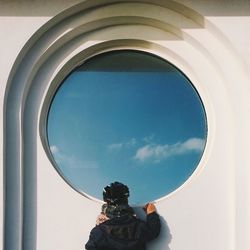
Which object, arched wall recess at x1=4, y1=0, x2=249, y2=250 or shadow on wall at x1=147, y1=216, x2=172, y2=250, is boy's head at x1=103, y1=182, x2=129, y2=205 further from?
shadow on wall at x1=147, y1=216, x2=172, y2=250

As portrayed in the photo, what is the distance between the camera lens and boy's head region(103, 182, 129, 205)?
4105 mm

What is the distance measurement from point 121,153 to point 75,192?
45cm

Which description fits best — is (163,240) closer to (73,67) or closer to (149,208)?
(149,208)

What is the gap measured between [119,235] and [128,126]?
844 millimetres

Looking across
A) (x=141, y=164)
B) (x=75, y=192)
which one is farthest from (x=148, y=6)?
(x=75, y=192)

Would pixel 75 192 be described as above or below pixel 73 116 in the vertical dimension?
below

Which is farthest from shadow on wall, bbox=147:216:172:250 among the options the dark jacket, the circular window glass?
the circular window glass

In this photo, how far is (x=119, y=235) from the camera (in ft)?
13.1

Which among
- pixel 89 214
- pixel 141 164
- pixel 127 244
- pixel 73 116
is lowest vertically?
pixel 127 244

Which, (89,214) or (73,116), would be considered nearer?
(89,214)

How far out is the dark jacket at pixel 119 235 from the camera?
157 inches

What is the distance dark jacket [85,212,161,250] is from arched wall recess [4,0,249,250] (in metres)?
0.17

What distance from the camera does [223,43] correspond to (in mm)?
4297

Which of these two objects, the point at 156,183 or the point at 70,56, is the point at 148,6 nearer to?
the point at 70,56
